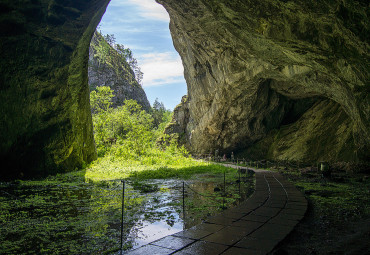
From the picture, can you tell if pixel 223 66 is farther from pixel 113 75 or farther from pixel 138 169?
pixel 113 75

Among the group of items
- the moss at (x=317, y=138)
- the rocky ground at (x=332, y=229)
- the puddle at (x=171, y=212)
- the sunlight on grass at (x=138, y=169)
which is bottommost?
the sunlight on grass at (x=138, y=169)

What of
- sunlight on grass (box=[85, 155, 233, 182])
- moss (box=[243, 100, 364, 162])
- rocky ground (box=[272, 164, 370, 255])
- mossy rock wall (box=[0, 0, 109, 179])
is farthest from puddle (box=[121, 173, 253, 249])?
moss (box=[243, 100, 364, 162])

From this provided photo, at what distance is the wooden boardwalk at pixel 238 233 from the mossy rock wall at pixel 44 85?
9.93m

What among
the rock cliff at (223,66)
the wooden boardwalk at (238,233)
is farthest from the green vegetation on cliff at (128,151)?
the wooden boardwalk at (238,233)

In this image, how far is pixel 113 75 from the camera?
64125mm

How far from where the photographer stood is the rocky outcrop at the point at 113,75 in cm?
6203

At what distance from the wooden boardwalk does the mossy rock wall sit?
9.93 m

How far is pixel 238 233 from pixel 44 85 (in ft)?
41.9

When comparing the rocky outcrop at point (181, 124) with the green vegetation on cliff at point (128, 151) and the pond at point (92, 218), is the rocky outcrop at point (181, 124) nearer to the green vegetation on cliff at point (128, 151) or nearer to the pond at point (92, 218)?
the green vegetation on cliff at point (128, 151)

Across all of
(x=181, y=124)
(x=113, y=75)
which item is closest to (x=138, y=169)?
(x=181, y=124)

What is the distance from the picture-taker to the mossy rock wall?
33.6 ft

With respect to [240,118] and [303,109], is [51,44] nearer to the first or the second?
[240,118]

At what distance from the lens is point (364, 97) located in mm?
9609

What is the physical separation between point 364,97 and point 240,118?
15.1 m
